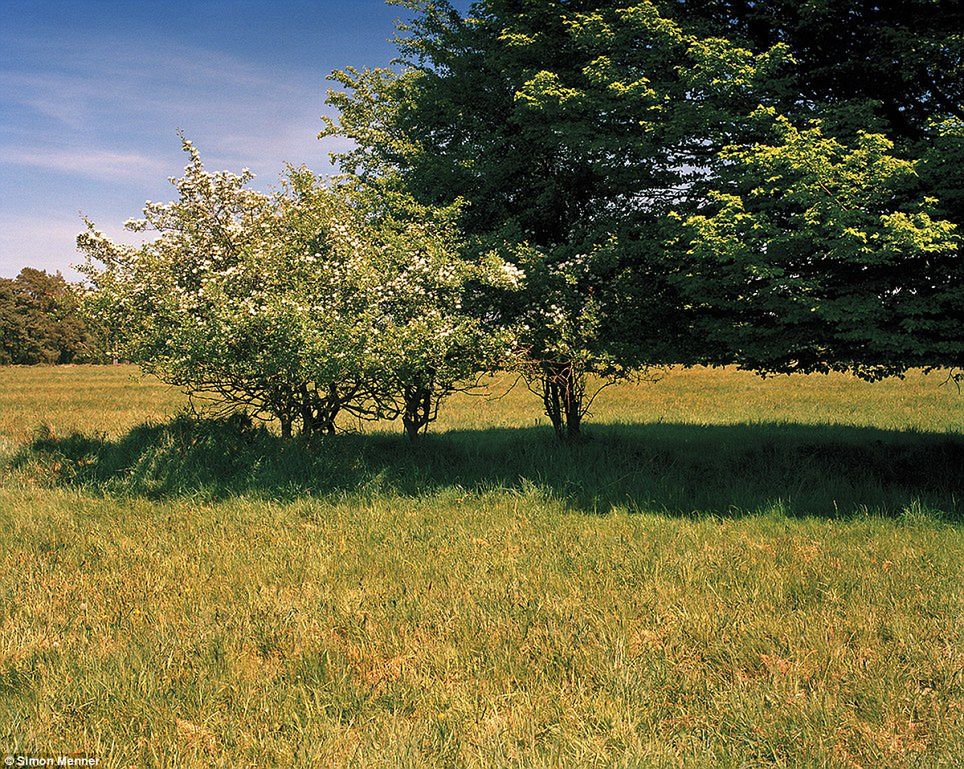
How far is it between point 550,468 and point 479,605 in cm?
578

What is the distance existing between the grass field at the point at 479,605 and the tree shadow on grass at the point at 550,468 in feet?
0.26

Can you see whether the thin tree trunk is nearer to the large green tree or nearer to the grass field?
the large green tree

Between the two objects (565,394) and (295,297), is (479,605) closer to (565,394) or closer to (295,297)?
(295,297)

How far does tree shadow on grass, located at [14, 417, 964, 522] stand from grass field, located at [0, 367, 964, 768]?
3.1 inches

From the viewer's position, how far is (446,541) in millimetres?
8562

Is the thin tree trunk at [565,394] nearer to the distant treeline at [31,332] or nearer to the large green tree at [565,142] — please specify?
the large green tree at [565,142]

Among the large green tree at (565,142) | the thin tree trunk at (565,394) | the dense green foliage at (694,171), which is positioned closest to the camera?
the dense green foliage at (694,171)

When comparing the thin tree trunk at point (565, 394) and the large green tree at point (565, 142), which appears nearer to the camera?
the large green tree at point (565, 142)

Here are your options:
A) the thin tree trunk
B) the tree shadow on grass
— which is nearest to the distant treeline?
→ the tree shadow on grass

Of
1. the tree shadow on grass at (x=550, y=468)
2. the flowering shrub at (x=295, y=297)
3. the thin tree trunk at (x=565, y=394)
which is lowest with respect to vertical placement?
the tree shadow on grass at (x=550, y=468)

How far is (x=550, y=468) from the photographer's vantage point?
39.7ft

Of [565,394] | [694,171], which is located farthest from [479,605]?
[694,171]

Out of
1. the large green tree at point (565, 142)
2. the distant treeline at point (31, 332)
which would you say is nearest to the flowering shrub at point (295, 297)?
the large green tree at point (565, 142)

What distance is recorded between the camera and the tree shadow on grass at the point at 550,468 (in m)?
10.5
